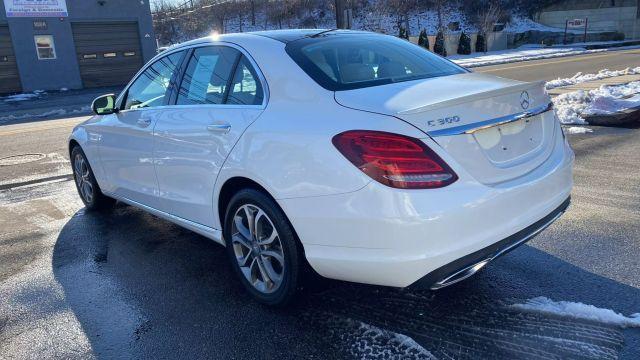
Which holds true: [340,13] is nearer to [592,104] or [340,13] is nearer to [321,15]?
[592,104]

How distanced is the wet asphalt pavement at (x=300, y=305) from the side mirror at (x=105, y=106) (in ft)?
3.71

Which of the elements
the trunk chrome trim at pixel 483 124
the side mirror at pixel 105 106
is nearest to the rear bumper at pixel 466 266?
the trunk chrome trim at pixel 483 124

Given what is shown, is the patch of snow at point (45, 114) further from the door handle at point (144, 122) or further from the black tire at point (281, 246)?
the black tire at point (281, 246)

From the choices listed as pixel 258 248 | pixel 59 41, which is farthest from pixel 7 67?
pixel 258 248

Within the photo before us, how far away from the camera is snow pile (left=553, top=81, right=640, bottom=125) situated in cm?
828

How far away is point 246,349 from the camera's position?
2910 millimetres

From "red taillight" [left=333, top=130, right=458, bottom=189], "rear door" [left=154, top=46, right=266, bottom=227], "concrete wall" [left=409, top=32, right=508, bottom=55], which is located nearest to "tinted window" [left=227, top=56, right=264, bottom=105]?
"rear door" [left=154, top=46, right=266, bottom=227]

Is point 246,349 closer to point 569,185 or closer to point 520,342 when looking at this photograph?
point 520,342

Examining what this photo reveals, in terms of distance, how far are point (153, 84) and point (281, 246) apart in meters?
2.11

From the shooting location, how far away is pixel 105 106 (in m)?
4.91

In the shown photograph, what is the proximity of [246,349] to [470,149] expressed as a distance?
1.59 metres

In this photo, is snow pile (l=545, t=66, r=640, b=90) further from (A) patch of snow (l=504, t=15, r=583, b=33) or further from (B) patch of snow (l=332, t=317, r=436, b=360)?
(A) patch of snow (l=504, t=15, r=583, b=33)

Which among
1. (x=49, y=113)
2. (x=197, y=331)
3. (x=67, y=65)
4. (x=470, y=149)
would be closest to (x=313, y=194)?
(x=470, y=149)

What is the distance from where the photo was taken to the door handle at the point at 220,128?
3316mm
